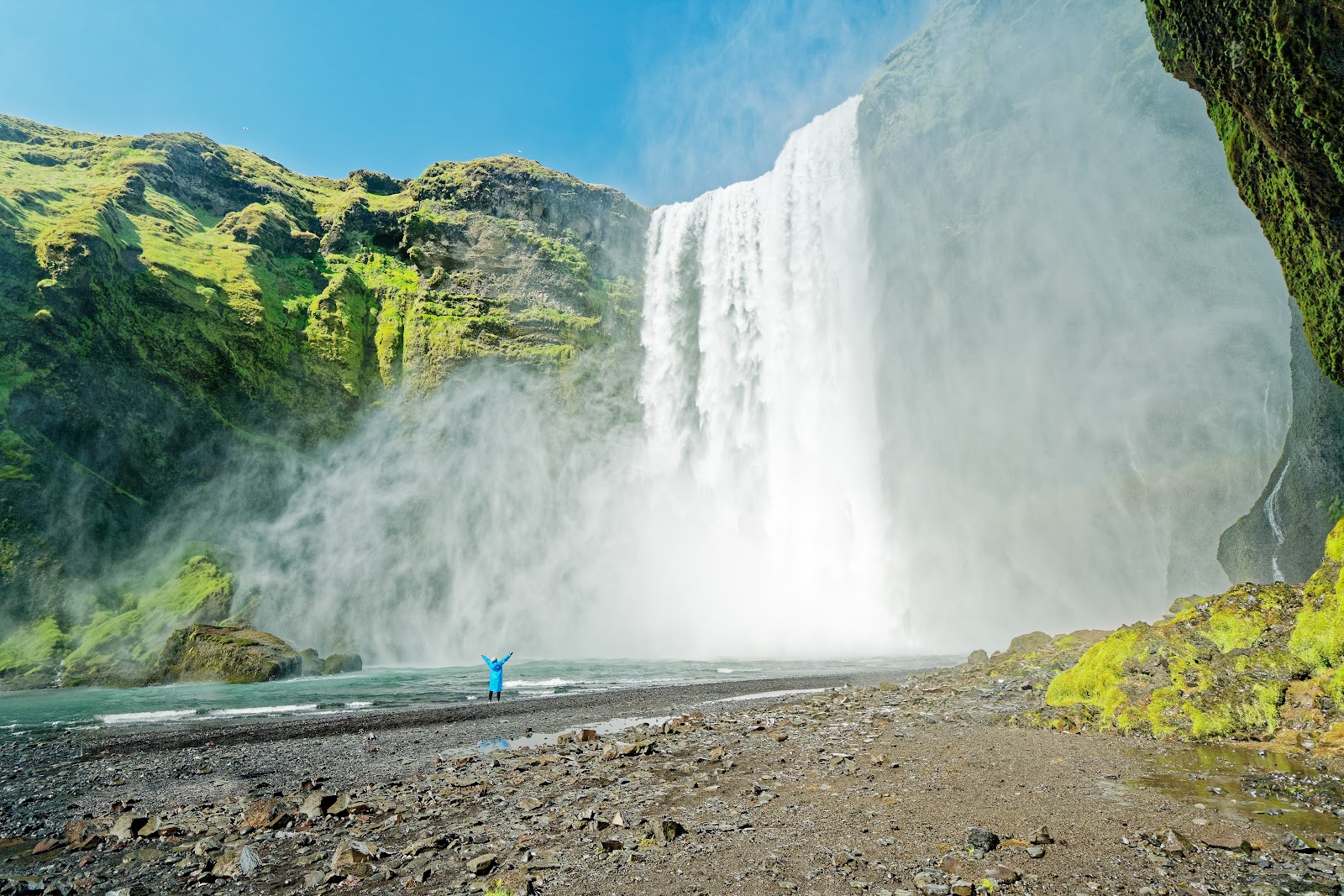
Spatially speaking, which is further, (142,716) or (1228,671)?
(142,716)

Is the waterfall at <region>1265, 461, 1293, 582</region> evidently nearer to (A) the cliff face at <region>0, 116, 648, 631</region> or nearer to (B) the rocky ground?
(B) the rocky ground

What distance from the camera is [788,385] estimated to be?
4600 cm

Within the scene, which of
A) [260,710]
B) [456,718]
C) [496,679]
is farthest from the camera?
[496,679]

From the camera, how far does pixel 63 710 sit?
2030 cm

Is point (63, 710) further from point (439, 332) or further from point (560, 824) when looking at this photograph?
point (439, 332)

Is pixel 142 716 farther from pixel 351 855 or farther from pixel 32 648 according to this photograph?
pixel 32 648

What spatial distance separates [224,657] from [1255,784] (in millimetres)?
35862

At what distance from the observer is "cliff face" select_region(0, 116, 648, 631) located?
36844 mm

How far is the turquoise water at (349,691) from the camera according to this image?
17.7 metres

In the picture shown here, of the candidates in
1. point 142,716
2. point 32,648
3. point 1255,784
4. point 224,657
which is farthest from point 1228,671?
point 32,648

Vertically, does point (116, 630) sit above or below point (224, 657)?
above

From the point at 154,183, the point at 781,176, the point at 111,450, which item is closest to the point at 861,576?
the point at 781,176

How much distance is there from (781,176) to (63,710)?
51.2 meters

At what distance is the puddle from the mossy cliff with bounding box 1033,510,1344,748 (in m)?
0.76
